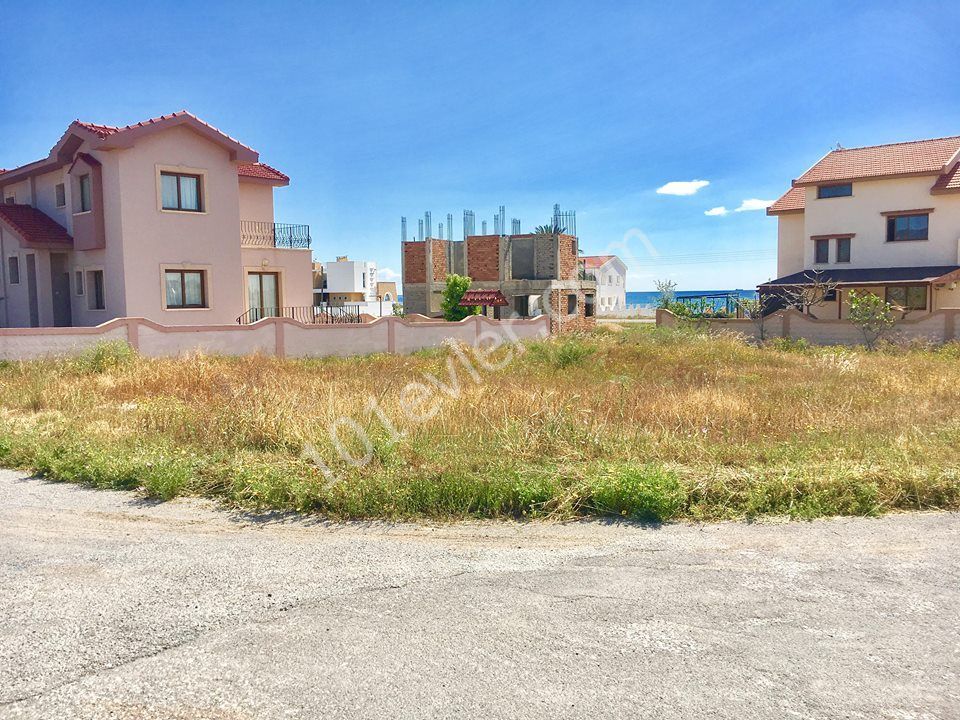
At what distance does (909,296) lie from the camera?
29.9m

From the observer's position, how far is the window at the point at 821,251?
106 ft

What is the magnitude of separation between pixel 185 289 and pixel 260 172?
553cm

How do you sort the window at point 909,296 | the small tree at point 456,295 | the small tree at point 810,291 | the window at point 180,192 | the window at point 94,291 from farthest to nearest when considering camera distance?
the small tree at point 456,295 < the window at point 909,296 < the small tree at point 810,291 < the window at point 94,291 < the window at point 180,192

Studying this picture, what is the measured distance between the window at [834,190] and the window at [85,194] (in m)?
28.6

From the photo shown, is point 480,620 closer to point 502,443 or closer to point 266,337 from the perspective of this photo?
point 502,443

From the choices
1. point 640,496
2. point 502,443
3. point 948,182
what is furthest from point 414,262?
point 640,496

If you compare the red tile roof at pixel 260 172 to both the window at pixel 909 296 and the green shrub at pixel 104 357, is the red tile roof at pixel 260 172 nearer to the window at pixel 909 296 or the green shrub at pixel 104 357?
the green shrub at pixel 104 357

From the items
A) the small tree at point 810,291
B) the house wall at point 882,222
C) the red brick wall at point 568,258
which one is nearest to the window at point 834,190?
the house wall at point 882,222

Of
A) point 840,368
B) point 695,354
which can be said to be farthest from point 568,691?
point 695,354

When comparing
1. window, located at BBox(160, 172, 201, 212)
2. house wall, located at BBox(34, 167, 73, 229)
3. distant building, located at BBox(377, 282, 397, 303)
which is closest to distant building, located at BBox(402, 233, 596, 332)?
window, located at BBox(160, 172, 201, 212)

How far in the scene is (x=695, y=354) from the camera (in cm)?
1908

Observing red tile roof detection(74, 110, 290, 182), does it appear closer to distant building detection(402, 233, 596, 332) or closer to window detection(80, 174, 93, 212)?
window detection(80, 174, 93, 212)

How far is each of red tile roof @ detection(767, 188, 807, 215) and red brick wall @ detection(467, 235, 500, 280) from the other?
45.9 feet

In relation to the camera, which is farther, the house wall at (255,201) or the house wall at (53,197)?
the house wall at (255,201)
